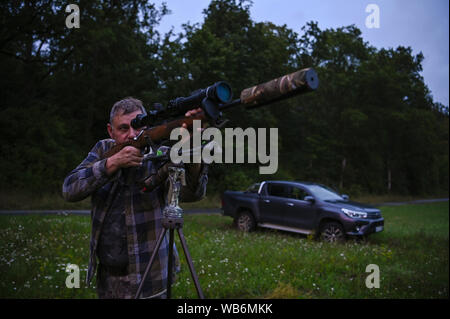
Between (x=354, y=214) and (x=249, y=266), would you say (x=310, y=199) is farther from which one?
(x=249, y=266)

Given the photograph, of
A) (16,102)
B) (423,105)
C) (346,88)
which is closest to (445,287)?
(16,102)

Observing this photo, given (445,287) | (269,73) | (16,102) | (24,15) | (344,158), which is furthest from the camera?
(344,158)

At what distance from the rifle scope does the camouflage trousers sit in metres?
1.19

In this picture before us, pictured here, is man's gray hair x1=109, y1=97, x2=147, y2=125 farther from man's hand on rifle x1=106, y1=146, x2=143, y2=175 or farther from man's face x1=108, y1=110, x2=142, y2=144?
man's hand on rifle x1=106, y1=146, x2=143, y2=175

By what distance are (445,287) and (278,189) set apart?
5.56 metres

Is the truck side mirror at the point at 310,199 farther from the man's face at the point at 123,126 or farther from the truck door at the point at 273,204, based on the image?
the man's face at the point at 123,126

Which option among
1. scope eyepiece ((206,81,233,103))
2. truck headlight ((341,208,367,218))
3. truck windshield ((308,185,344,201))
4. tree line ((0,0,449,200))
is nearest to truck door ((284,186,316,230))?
truck windshield ((308,185,344,201))

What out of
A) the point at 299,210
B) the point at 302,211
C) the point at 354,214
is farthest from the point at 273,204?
the point at 354,214

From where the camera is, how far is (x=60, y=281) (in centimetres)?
476

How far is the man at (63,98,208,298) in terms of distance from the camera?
226 centimetres

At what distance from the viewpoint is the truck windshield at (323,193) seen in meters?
9.77

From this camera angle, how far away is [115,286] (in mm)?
2385

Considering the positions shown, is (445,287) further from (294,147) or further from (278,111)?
(294,147)

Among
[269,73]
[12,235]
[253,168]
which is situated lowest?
[12,235]
